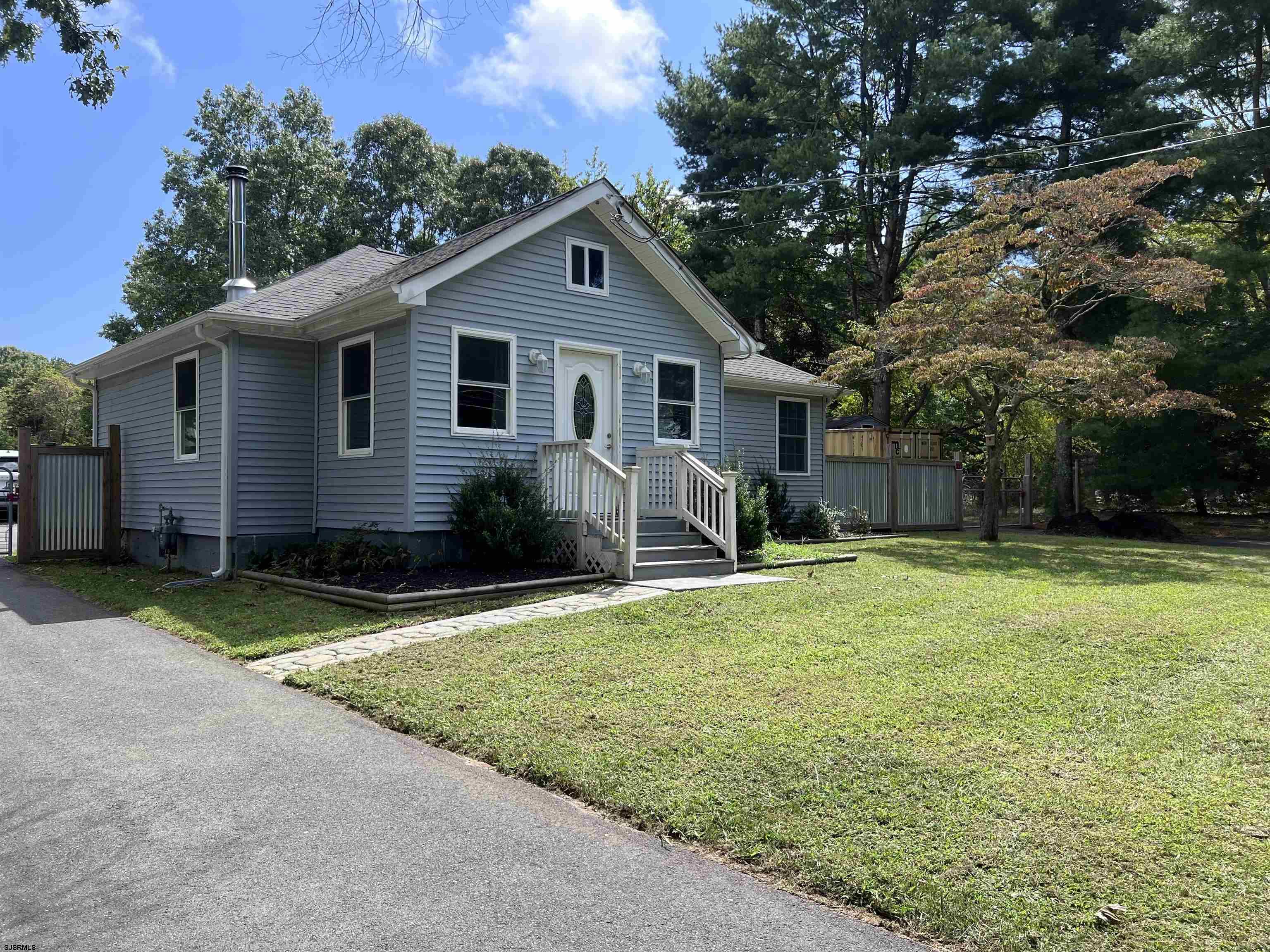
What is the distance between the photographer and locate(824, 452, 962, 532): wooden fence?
58.0ft

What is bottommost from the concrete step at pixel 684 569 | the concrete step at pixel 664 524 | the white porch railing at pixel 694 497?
the concrete step at pixel 684 569

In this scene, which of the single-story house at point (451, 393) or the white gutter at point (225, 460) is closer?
the single-story house at point (451, 393)

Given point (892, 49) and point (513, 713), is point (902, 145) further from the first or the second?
point (513, 713)

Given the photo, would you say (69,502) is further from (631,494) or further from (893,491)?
(893,491)

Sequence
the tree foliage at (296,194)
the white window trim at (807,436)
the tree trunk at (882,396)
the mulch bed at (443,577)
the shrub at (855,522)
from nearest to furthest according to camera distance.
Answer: the mulch bed at (443,577)
the white window trim at (807,436)
the shrub at (855,522)
the tree trunk at (882,396)
the tree foliage at (296,194)

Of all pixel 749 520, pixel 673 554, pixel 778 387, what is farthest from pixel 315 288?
pixel 778 387

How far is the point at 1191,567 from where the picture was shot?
11781mm

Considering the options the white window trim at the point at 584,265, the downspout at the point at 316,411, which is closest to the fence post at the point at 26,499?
the downspout at the point at 316,411

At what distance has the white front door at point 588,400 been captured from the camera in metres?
11.4

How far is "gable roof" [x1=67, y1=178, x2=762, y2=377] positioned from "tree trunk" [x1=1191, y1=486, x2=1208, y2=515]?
14.5 m

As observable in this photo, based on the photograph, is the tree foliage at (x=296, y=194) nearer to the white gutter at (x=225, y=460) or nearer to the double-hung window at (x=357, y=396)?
the white gutter at (x=225, y=460)

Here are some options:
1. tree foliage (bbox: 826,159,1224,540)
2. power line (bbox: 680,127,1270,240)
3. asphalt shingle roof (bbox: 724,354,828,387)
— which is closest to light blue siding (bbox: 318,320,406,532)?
power line (bbox: 680,127,1270,240)

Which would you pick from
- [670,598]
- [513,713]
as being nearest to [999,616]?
[670,598]

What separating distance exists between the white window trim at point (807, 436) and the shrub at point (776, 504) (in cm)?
65
